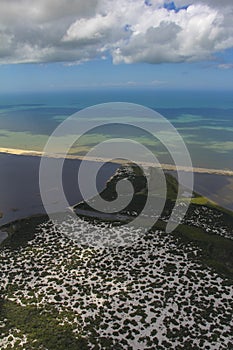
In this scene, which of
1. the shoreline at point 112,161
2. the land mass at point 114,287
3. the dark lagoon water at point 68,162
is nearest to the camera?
the land mass at point 114,287

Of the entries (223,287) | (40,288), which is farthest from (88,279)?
(223,287)

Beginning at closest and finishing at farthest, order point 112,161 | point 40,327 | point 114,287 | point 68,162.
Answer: point 40,327
point 114,287
point 112,161
point 68,162

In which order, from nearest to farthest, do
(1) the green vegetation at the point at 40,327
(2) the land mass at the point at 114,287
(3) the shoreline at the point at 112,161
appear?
1. (1) the green vegetation at the point at 40,327
2. (2) the land mass at the point at 114,287
3. (3) the shoreline at the point at 112,161

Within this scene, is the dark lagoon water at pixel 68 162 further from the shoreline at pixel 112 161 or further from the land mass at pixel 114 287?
the land mass at pixel 114 287

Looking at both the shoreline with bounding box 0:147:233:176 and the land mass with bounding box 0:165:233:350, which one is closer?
the land mass with bounding box 0:165:233:350

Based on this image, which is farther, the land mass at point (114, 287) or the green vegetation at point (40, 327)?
the land mass at point (114, 287)

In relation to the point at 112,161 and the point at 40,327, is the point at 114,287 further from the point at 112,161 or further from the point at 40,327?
the point at 112,161

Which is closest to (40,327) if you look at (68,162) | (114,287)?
(114,287)

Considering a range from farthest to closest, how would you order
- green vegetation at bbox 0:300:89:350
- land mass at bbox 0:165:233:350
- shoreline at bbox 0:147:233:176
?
shoreline at bbox 0:147:233:176
land mass at bbox 0:165:233:350
green vegetation at bbox 0:300:89:350

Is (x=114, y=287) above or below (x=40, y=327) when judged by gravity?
above

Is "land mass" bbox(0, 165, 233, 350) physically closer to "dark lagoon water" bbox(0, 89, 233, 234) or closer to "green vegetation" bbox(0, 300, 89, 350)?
"green vegetation" bbox(0, 300, 89, 350)

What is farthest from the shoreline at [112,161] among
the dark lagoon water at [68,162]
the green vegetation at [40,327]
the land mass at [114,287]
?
the green vegetation at [40,327]

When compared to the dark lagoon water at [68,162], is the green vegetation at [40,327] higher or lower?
lower

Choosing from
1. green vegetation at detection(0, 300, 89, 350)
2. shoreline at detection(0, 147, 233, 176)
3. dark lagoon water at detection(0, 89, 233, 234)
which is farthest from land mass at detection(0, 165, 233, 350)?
shoreline at detection(0, 147, 233, 176)
